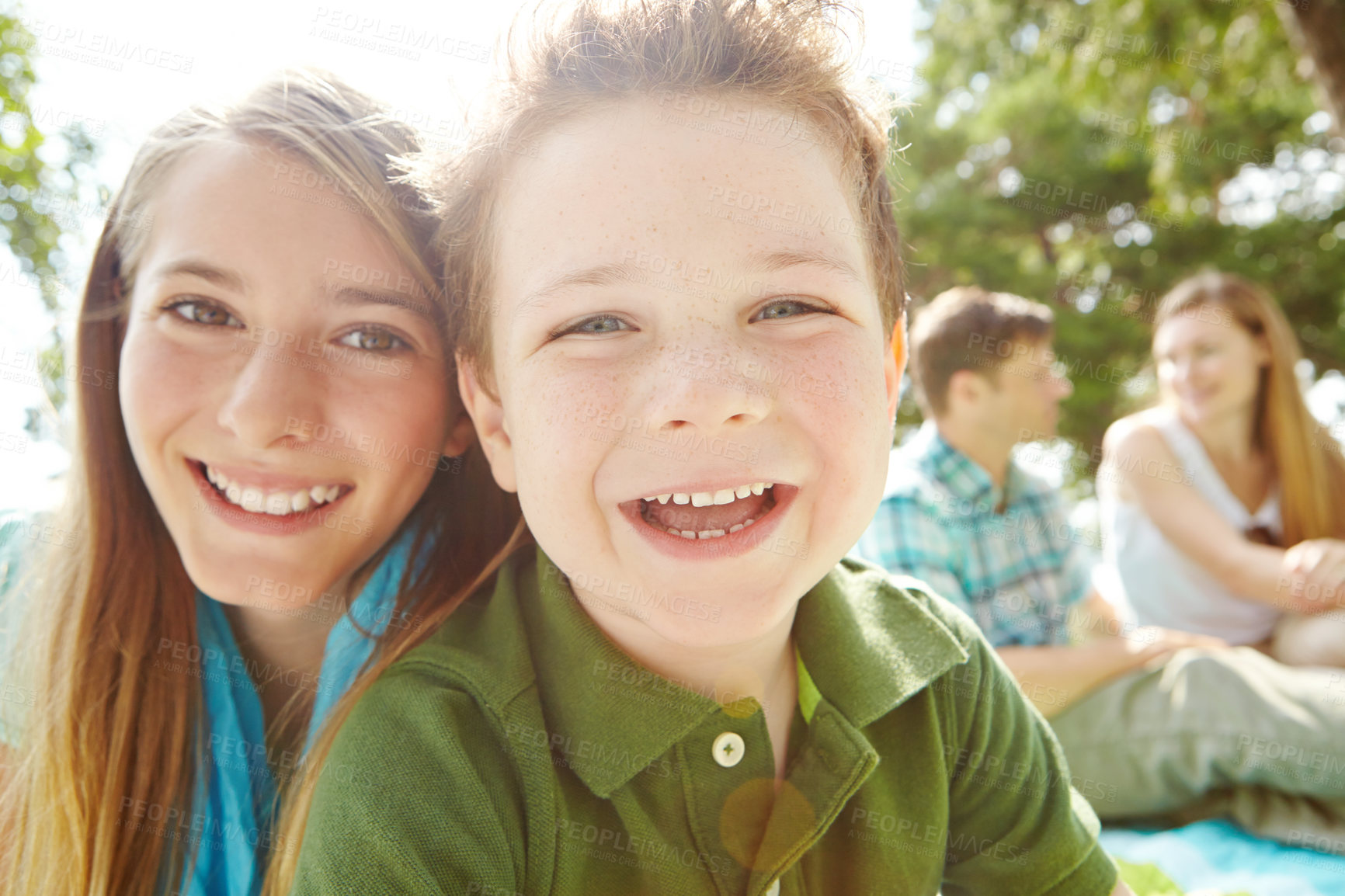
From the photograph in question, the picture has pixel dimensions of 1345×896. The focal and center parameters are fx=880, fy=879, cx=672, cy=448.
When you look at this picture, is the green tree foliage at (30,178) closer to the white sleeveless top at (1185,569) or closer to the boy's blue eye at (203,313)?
the boy's blue eye at (203,313)

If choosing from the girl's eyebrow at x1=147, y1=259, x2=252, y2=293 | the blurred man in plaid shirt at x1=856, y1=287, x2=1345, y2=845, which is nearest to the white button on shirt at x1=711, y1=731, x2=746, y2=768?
the girl's eyebrow at x1=147, y1=259, x2=252, y2=293

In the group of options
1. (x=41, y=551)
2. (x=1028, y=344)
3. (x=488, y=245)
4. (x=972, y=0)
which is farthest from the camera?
(x=972, y=0)

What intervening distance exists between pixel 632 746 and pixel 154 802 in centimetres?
92

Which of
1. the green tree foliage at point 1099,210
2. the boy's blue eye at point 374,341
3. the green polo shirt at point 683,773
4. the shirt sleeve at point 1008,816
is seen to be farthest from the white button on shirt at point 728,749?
the green tree foliage at point 1099,210

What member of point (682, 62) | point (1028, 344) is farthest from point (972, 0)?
point (682, 62)

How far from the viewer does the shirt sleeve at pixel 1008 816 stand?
4.71 feet

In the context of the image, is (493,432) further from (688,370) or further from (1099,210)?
(1099,210)

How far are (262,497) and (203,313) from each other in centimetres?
32

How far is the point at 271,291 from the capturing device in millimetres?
1414

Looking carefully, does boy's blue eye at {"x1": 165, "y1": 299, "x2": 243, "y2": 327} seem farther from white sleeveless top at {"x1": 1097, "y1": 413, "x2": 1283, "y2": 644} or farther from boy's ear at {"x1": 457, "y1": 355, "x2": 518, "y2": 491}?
white sleeveless top at {"x1": 1097, "y1": 413, "x2": 1283, "y2": 644}

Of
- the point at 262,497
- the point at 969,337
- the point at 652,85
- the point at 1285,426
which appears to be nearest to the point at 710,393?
the point at 652,85

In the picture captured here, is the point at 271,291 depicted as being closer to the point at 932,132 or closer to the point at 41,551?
the point at 41,551

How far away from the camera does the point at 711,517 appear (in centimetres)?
118

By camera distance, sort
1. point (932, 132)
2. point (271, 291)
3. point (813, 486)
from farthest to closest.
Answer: point (932, 132)
point (271, 291)
point (813, 486)
